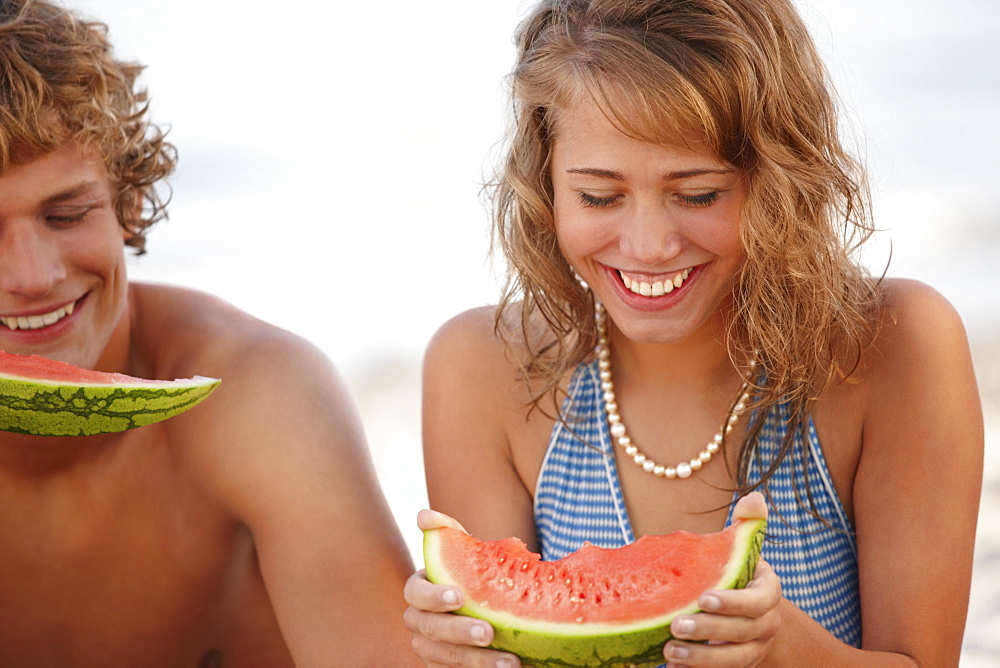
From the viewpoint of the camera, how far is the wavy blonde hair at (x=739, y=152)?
86.9 inches

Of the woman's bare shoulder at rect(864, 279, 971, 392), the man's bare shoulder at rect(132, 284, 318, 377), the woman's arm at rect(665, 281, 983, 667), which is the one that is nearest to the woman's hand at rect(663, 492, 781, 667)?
the woman's arm at rect(665, 281, 983, 667)

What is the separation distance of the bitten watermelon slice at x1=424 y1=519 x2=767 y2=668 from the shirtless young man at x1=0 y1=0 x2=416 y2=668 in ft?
2.19

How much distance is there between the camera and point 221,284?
7.74 m

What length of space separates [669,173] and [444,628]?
99cm

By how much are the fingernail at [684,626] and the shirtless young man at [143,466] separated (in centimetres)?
95

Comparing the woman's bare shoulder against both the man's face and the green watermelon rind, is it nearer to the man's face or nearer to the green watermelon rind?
the green watermelon rind

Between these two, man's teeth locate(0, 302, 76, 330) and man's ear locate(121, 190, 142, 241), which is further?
man's ear locate(121, 190, 142, 241)

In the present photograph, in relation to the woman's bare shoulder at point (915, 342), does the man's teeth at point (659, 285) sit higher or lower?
higher

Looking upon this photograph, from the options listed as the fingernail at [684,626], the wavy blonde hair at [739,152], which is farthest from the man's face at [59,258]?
the fingernail at [684,626]

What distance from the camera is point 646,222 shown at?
2.20 metres

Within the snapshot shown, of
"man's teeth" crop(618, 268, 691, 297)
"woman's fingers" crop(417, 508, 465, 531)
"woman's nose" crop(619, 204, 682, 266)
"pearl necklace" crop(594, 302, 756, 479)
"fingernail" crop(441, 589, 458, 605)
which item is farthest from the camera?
"pearl necklace" crop(594, 302, 756, 479)

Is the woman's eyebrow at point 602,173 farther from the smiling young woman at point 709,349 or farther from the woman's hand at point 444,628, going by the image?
the woman's hand at point 444,628

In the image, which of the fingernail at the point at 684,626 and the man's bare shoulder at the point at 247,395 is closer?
the fingernail at the point at 684,626

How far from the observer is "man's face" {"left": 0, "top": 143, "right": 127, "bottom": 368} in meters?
2.38
